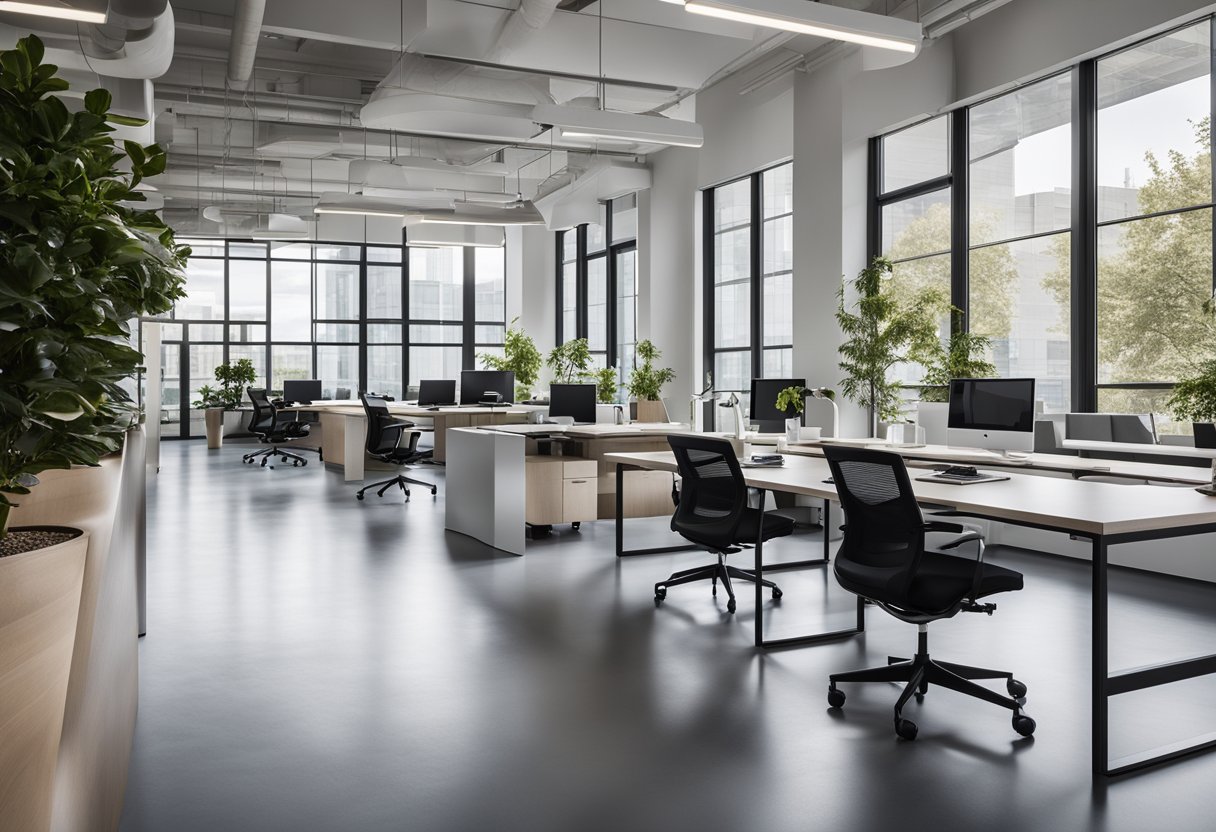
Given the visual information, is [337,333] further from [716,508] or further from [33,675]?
[33,675]

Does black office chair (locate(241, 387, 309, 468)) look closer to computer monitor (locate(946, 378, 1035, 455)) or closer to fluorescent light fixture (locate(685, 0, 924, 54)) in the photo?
fluorescent light fixture (locate(685, 0, 924, 54))

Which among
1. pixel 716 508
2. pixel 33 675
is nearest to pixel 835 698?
pixel 716 508

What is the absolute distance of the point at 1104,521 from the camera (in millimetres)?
3066

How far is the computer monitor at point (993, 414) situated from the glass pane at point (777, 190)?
19.6 ft

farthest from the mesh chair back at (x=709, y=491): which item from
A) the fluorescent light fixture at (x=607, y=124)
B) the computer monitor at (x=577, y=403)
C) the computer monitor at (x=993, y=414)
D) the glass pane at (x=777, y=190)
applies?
the glass pane at (x=777, y=190)

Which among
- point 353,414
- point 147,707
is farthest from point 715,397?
point 147,707

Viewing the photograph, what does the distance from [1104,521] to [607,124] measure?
5.53 metres

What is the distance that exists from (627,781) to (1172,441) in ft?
20.4

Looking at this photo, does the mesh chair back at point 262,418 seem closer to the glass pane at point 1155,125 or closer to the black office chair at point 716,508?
the black office chair at point 716,508

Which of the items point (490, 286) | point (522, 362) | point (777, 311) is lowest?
point (522, 362)

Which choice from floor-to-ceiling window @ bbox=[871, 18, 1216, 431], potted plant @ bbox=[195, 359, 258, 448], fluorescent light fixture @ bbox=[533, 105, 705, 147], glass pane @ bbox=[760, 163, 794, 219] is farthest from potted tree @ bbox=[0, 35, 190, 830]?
potted plant @ bbox=[195, 359, 258, 448]

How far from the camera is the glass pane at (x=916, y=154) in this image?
9688 millimetres

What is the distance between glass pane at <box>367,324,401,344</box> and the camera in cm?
1858

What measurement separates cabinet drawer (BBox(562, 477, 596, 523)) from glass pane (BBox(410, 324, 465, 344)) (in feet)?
39.3
